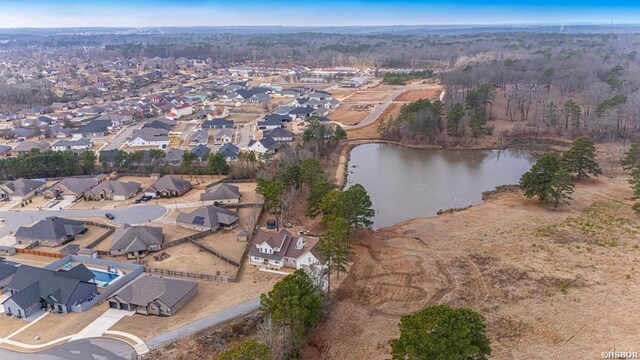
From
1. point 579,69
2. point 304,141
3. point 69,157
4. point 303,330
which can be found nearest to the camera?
point 303,330

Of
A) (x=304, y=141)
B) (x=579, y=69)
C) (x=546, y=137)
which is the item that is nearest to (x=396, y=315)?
(x=304, y=141)

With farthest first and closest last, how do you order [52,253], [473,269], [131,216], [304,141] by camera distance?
[304,141], [131,216], [52,253], [473,269]

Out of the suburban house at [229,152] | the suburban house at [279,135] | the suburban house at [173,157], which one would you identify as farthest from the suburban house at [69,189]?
the suburban house at [279,135]

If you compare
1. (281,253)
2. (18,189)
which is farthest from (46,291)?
(18,189)

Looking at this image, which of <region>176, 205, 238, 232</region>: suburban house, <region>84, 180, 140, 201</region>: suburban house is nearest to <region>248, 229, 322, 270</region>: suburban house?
<region>176, 205, 238, 232</region>: suburban house

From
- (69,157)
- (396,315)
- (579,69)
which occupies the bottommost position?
(396,315)

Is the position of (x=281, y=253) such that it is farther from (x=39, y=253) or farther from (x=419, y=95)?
(x=419, y=95)

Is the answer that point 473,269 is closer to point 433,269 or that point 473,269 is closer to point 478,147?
point 433,269
